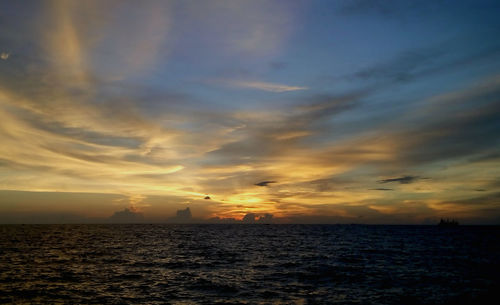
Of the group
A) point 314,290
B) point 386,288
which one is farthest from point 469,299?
point 314,290

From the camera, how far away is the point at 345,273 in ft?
119

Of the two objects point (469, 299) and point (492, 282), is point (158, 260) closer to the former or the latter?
point (469, 299)

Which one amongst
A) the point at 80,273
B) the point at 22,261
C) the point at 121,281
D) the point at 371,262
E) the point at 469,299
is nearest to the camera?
the point at 469,299

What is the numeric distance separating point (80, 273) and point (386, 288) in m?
32.5

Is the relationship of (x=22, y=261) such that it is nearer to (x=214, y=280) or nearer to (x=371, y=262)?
(x=214, y=280)

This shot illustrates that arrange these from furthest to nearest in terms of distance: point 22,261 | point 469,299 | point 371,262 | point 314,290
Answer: point 371,262 < point 22,261 < point 314,290 < point 469,299

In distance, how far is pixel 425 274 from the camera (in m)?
36.7

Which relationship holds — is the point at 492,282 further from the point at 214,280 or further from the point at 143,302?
the point at 143,302

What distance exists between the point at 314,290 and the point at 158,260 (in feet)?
89.6

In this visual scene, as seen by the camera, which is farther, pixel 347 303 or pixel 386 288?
pixel 386 288

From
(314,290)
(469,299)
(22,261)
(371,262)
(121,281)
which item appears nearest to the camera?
(469,299)

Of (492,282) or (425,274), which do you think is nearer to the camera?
(492,282)

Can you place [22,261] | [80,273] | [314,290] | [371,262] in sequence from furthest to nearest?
1. [371,262]
2. [22,261]
3. [80,273]
4. [314,290]

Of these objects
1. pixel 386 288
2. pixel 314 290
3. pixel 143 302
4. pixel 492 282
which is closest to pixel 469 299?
pixel 386 288
